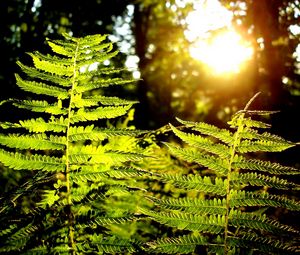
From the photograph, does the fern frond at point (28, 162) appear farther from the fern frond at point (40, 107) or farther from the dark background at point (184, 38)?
the dark background at point (184, 38)

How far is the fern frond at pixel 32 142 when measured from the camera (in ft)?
3.48

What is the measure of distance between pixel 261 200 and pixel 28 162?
0.68m

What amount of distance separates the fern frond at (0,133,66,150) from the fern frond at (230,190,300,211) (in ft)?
1.76

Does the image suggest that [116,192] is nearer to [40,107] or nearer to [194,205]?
[194,205]

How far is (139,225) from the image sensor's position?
195cm

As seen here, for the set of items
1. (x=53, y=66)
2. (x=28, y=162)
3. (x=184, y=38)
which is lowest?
(x=28, y=162)

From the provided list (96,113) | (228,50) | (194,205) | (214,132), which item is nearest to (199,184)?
(194,205)

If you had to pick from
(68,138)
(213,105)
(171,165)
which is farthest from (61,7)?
(213,105)

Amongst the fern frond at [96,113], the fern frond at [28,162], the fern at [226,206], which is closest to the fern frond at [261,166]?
the fern at [226,206]

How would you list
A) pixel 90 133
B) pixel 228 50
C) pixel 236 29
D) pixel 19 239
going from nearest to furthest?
1. pixel 19 239
2. pixel 90 133
3. pixel 236 29
4. pixel 228 50

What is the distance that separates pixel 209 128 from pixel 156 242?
38 cm

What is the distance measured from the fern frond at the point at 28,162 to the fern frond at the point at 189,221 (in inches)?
12.2

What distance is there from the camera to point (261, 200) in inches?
42.3

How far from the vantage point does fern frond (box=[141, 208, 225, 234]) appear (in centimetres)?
105
